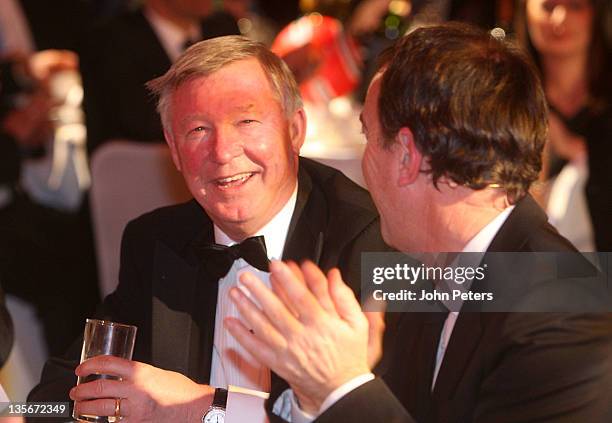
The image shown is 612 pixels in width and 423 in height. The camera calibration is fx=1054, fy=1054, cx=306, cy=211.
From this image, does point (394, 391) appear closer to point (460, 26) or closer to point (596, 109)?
point (460, 26)

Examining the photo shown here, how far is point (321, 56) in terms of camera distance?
280 cm

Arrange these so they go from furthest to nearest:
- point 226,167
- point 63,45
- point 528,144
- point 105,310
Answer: point 63,45 → point 105,310 → point 226,167 → point 528,144

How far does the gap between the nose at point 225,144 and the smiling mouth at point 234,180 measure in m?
0.03

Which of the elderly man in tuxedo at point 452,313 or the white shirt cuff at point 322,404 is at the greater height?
the elderly man in tuxedo at point 452,313

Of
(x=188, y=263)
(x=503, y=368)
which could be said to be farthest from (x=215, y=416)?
(x=503, y=368)

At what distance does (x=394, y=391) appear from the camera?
1.75m

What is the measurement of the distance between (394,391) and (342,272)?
226mm

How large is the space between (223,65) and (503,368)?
69 centimetres

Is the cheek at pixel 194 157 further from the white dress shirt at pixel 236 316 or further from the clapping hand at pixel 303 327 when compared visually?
the clapping hand at pixel 303 327

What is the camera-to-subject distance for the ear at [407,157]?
1.72m

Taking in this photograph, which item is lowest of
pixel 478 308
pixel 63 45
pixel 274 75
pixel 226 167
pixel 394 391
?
pixel 394 391

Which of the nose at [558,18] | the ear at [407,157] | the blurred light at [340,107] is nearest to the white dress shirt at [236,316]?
the ear at [407,157]

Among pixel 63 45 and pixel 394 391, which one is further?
pixel 63 45

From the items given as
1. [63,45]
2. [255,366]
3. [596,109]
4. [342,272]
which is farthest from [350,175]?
[63,45]
